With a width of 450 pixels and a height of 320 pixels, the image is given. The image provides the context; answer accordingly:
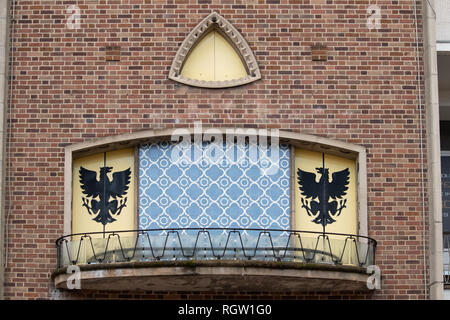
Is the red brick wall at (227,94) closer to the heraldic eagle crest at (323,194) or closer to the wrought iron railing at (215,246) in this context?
the wrought iron railing at (215,246)

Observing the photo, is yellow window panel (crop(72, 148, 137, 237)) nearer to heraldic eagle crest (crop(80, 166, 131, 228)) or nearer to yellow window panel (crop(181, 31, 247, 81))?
heraldic eagle crest (crop(80, 166, 131, 228))

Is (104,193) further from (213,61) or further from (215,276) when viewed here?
(213,61)

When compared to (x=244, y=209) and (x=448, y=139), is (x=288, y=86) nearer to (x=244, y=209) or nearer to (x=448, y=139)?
(x=244, y=209)

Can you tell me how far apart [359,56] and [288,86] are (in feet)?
4.40

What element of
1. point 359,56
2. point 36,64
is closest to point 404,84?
point 359,56

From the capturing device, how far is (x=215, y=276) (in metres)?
22.2

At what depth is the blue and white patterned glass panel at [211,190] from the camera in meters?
23.3

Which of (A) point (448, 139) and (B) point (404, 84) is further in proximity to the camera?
(A) point (448, 139)

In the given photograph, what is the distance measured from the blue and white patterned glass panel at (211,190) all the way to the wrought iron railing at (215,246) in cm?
30

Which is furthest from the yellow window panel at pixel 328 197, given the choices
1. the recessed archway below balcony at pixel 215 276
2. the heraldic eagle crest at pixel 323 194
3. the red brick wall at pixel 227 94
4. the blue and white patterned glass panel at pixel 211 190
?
the recessed archway below balcony at pixel 215 276

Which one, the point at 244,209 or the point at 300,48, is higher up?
the point at 300,48

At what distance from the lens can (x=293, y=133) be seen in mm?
23484

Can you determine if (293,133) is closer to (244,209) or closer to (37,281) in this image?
(244,209)
